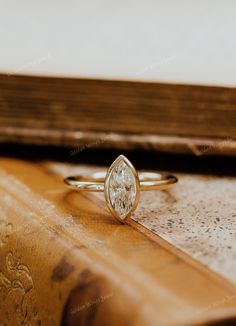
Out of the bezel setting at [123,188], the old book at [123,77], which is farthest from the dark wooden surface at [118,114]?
the bezel setting at [123,188]

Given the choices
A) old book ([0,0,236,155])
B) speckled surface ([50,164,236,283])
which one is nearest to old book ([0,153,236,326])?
speckled surface ([50,164,236,283])

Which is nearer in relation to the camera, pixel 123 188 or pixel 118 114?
pixel 123 188

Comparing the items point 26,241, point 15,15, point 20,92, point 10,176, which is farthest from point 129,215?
point 15,15

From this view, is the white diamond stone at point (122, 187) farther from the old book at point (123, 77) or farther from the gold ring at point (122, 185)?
the old book at point (123, 77)

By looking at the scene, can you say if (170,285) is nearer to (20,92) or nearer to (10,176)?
(10,176)

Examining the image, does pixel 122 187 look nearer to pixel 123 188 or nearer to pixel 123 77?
pixel 123 188

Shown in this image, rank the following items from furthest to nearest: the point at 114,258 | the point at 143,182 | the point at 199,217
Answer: the point at 143,182
the point at 199,217
the point at 114,258

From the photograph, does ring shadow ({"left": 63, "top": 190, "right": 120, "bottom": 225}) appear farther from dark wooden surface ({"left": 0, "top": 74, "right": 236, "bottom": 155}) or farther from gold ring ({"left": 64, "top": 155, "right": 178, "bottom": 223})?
dark wooden surface ({"left": 0, "top": 74, "right": 236, "bottom": 155})

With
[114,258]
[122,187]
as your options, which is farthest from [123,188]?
[114,258]
